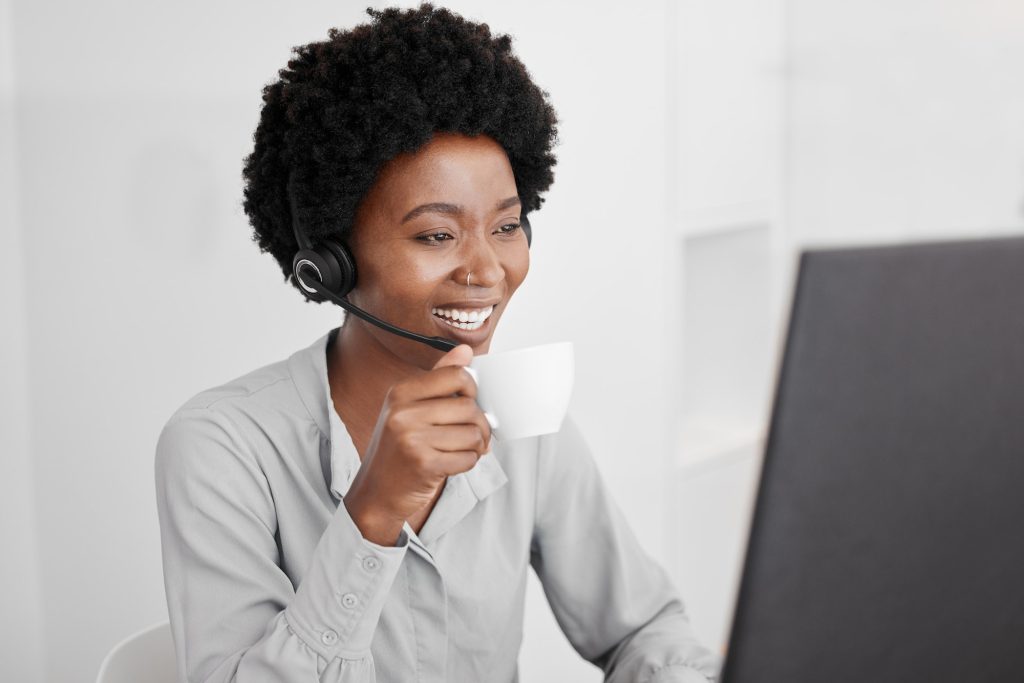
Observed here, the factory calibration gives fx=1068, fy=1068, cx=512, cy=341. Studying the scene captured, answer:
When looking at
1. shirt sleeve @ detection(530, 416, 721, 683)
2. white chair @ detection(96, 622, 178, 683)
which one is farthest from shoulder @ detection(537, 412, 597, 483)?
white chair @ detection(96, 622, 178, 683)

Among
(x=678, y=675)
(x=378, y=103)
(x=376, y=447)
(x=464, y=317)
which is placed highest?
(x=378, y=103)

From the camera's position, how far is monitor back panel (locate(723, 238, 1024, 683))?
426mm

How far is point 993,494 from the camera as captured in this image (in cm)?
45

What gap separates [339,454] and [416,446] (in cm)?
26

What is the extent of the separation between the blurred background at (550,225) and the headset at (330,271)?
0.41 metres

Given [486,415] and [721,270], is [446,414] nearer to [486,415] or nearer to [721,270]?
[486,415]

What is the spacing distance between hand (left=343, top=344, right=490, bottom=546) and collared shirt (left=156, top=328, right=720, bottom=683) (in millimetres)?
24

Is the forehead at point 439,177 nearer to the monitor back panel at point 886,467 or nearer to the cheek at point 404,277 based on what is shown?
the cheek at point 404,277

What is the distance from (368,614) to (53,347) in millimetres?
1050

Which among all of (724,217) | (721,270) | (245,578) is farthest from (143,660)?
(721,270)

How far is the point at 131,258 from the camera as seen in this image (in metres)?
1.68

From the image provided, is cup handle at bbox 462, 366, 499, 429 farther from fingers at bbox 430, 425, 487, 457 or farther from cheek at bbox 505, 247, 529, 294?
cheek at bbox 505, 247, 529, 294

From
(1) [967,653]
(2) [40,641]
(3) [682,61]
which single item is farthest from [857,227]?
(1) [967,653]

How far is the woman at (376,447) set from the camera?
0.97m
